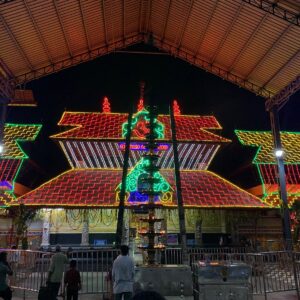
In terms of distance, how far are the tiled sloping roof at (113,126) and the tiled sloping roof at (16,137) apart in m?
3.27

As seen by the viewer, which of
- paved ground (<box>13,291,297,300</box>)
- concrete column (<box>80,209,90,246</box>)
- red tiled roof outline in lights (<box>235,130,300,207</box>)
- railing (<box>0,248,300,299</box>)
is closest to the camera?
railing (<box>0,248,300,299</box>)

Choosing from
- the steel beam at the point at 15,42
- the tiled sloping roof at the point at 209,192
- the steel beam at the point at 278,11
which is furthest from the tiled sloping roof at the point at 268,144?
the steel beam at the point at 15,42

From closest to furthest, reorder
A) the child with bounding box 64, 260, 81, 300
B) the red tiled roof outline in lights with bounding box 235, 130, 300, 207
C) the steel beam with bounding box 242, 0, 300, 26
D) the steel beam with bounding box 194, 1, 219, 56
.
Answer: the child with bounding box 64, 260, 81, 300 < the steel beam with bounding box 242, 0, 300, 26 < the steel beam with bounding box 194, 1, 219, 56 < the red tiled roof outline in lights with bounding box 235, 130, 300, 207

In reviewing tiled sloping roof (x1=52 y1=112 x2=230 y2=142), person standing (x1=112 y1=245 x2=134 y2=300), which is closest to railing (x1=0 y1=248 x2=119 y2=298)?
person standing (x1=112 y1=245 x2=134 y2=300)

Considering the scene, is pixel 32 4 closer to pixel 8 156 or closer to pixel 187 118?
pixel 8 156

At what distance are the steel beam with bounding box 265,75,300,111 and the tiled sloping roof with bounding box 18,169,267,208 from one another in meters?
6.55

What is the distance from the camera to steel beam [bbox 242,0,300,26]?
1669 centimetres

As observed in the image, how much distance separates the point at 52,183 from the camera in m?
20.0

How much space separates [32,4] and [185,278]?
1554 cm

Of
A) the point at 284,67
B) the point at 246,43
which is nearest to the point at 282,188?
the point at 284,67

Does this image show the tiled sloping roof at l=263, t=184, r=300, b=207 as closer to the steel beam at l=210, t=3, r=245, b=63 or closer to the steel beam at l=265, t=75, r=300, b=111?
the steel beam at l=265, t=75, r=300, b=111

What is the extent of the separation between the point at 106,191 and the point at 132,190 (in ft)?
5.07

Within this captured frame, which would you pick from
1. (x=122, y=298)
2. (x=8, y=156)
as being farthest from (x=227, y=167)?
(x=122, y=298)

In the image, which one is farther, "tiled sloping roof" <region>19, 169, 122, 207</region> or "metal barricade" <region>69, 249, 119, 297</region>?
"tiled sloping roof" <region>19, 169, 122, 207</region>
